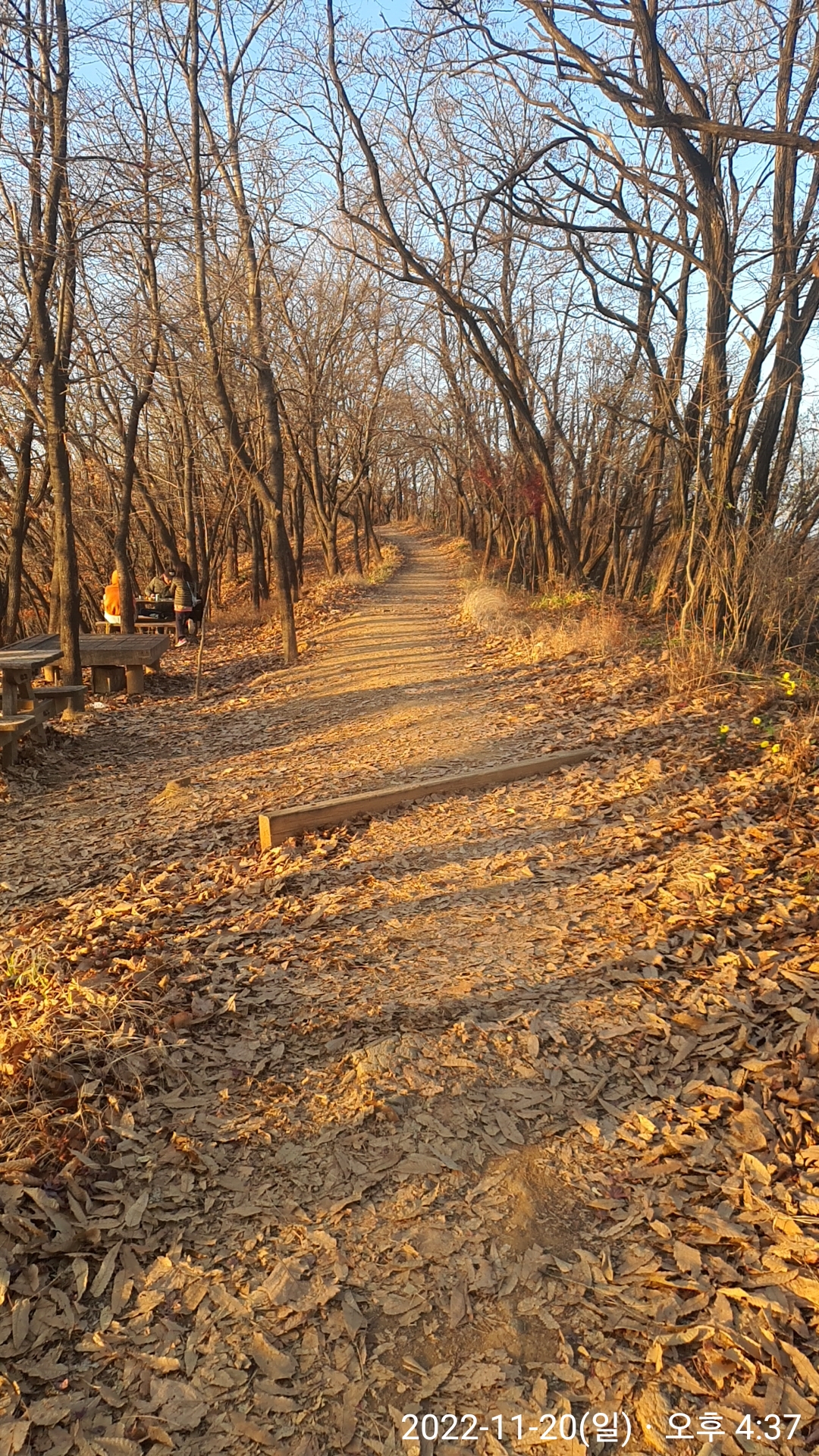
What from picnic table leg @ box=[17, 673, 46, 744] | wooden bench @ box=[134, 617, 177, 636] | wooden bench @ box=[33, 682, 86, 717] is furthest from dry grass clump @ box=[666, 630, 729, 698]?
wooden bench @ box=[134, 617, 177, 636]

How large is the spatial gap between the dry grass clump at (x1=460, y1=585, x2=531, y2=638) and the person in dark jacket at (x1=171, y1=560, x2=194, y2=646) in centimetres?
511

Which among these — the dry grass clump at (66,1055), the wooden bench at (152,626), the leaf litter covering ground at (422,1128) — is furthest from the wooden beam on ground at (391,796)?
the wooden bench at (152,626)

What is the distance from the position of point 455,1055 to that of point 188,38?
12762 mm

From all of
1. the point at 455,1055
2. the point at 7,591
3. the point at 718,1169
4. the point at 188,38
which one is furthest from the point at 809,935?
the point at 7,591

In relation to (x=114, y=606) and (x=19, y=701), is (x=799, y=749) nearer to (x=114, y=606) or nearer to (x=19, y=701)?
(x=19, y=701)

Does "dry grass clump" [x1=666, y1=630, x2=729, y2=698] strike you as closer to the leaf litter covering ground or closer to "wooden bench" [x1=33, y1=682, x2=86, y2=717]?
the leaf litter covering ground

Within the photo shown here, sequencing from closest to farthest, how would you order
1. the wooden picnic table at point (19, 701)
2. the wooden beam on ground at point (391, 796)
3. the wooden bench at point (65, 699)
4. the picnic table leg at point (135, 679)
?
1. the wooden beam on ground at point (391, 796)
2. the wooden picnic table at point (19, 701)
3. the wooden bench at point (65, 699)
4. the picnic table leg at point (135, 679)

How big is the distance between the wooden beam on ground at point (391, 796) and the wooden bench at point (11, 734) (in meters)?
2.78

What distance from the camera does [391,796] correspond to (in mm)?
5895

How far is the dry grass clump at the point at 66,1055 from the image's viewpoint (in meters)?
2.87

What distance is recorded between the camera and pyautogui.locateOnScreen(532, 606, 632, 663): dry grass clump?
372 inches

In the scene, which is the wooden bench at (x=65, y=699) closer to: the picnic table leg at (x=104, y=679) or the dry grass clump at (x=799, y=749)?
the picnic table leg at (x=104, y=679)

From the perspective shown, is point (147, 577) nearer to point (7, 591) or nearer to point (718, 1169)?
point (7, 591)

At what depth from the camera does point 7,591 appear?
1362cm
